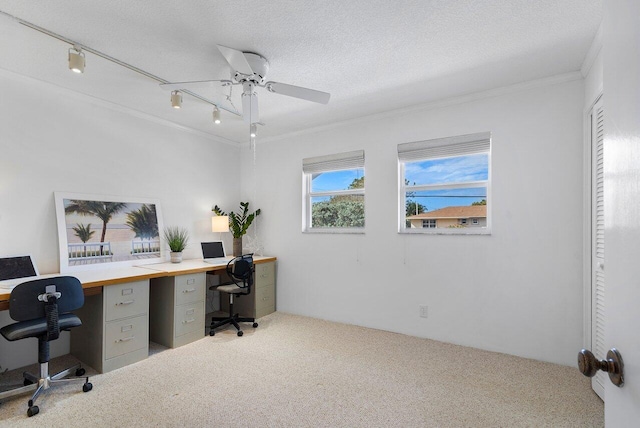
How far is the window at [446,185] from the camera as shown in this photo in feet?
10.5

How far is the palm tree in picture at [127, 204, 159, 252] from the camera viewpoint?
140 inches

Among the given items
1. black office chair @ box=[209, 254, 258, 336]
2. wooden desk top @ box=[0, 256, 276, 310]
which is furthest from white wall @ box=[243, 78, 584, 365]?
wooden desk top @ box=[0, 256, 276, 310]

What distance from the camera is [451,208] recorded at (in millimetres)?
3375

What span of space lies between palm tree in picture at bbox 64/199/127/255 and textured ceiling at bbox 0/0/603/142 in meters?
1.10

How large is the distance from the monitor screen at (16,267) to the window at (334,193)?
9.05 ft

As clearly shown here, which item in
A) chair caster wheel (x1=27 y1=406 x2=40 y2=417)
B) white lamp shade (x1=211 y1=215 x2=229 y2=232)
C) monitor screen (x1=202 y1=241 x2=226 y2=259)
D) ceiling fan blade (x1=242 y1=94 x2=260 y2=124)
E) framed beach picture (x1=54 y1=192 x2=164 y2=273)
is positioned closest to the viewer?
chair caster wheel (x1=27 y1=406 x2=40 y2=417)

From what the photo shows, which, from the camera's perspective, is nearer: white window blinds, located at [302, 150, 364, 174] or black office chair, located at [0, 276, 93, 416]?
black office chair, located at [0, 276, 93, 416]

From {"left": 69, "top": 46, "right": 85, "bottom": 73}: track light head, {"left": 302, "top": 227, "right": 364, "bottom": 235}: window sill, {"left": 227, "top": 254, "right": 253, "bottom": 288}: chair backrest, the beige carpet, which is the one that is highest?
{"left": 69, "top": 46, "right": 85, "bottom": 73}: track light head

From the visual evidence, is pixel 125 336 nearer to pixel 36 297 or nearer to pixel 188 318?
pixel 188 318

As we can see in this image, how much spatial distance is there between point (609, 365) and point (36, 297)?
2.91 meters

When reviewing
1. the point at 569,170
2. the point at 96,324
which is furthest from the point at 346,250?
the point at 96,324

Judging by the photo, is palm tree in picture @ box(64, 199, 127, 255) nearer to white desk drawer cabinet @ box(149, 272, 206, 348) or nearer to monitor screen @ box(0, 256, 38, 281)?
monitor screen @ box(0, 256, 38, 281)

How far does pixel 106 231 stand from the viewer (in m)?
3.32

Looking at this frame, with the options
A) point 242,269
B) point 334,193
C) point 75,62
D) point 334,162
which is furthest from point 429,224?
point 75,62
